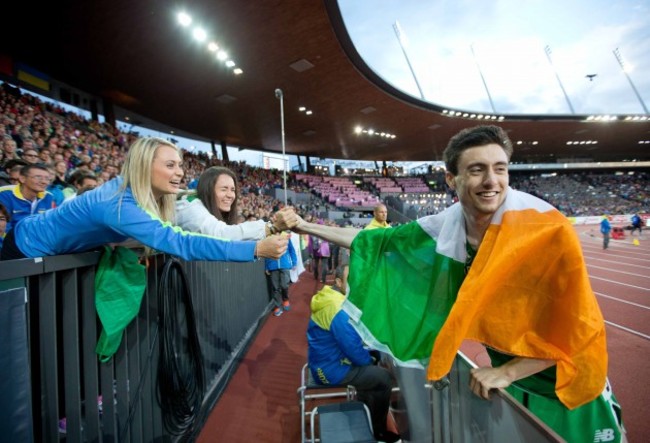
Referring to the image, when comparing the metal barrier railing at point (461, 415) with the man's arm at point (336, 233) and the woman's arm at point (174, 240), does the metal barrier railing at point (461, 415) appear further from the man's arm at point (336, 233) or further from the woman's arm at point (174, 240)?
the woman's arm at point (174, 240)

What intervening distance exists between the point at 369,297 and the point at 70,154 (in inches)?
411

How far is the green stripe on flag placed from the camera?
65.0 inches

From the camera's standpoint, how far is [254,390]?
Answer: 12.0ft

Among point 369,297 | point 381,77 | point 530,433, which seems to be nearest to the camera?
point 530,433

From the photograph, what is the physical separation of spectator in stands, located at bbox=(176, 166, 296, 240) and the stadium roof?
301 inches

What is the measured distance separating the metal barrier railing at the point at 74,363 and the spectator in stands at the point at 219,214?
15.1 inches

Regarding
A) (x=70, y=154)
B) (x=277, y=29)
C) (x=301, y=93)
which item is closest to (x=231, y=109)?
(x=301, y=93)

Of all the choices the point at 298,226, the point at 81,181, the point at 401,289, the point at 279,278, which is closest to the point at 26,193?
the point at 81,181

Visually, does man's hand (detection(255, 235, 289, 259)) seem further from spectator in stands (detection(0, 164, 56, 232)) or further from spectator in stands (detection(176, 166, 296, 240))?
spectator in stands (detection(0, 164, 56, 232))

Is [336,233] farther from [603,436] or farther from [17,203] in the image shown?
[17,203]

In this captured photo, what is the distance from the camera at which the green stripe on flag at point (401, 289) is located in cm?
165

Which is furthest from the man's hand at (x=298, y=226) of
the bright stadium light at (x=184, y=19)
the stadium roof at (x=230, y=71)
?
the bright stadium light at (x=184, y=19)

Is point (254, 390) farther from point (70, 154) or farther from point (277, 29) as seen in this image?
point (277, 29)

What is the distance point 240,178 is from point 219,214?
21.7 metres
